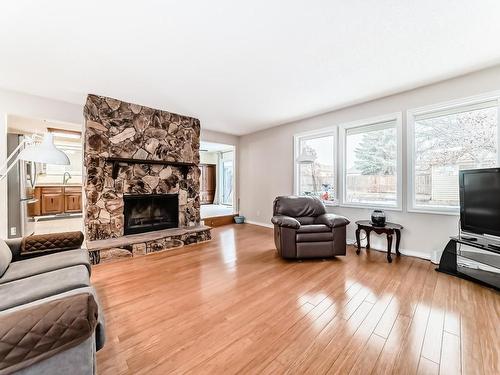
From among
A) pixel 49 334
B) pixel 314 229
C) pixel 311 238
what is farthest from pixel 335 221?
pixel 49 334

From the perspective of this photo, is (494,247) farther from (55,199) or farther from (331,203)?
(55,199)

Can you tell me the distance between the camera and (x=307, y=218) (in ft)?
12.3

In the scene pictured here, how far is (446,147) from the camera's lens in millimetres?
3141

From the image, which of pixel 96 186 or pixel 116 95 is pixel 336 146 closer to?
pixel 116 95

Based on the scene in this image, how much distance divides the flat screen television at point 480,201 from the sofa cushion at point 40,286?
3.99 m

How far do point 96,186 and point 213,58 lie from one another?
283cm

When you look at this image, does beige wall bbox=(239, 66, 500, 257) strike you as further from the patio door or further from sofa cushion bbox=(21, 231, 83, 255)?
sofa cushion bbox=(21, 231, 83, 255)

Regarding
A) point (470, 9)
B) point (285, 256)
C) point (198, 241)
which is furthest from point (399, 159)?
point (198, 241)

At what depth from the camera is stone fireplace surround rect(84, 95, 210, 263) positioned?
11.6 ft

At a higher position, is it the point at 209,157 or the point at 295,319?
the point at 209,157

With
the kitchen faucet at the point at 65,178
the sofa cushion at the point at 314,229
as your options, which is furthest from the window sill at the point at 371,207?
the kitchen faucet at the point at 65,178

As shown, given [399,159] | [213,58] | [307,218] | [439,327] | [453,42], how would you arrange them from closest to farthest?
[439,327]
[453,42]
[213,58]
[399,159]
[307,218]

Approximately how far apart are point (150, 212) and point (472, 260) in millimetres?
4967

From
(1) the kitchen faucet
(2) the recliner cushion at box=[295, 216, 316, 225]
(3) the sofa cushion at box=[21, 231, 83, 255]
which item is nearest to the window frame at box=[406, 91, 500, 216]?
(2) the recliner cushion at box=[295, 216, 316, 225]
